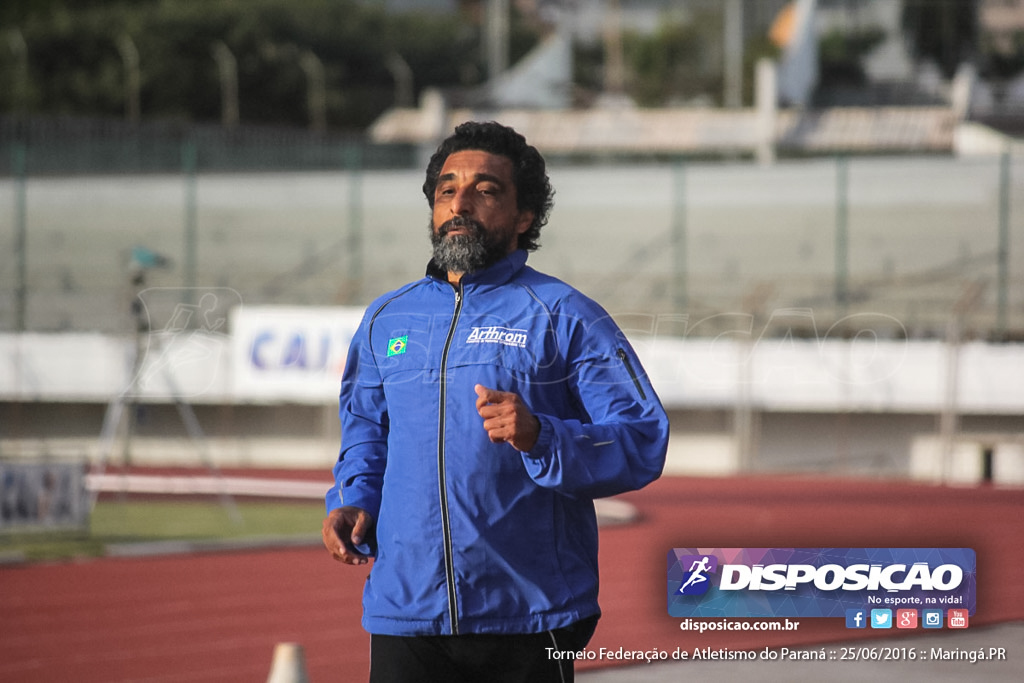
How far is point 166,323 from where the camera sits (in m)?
23.1

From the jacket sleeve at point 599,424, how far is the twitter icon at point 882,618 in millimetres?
1406

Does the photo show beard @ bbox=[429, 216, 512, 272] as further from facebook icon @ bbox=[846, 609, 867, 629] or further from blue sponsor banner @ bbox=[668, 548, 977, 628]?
facebook icon @ bbox=[846, 609, 867, 629]

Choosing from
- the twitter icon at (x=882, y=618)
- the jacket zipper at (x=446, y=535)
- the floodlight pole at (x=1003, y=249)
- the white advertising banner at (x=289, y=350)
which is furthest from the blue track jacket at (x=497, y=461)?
the floodlight pole at (x=1003, y=249)

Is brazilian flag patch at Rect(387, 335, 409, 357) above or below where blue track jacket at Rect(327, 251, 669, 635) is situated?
above

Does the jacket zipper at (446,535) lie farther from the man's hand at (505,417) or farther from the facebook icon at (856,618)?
the facebook icon at (856,618)

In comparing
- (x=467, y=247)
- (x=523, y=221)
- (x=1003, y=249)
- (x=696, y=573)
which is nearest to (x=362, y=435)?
(x=467, y=247)

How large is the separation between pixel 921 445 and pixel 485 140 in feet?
56.7

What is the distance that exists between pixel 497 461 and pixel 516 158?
2.43ft

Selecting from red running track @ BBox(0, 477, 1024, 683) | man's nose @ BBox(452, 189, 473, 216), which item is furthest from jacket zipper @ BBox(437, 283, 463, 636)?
red running track @ BBox(0, 477, 1024, 683)

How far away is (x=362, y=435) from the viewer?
3.76 m

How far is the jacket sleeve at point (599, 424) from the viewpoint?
132 inches

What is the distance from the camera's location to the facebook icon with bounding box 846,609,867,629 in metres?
4.66

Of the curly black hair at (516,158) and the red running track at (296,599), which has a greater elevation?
the curly black hair at (516,158)

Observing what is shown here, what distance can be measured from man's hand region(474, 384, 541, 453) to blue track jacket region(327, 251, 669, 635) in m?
0.12
